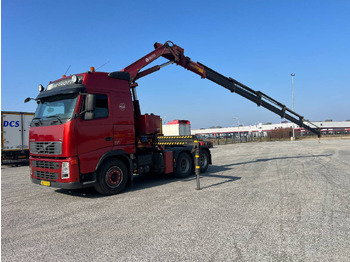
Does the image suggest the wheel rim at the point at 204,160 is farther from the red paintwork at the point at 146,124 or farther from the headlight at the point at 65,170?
the headlight at the point at 65,170

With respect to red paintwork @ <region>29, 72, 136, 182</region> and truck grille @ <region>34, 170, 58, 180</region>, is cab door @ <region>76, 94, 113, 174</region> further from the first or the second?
truck grille @ <region>34, 170, 58, 180</region>

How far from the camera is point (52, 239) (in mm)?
4246

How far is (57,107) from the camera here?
6840 mm

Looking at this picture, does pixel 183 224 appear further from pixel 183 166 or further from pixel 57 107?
pixel 183 166

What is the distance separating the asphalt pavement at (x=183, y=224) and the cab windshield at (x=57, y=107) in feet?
7.46

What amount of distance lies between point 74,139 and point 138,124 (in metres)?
2.58

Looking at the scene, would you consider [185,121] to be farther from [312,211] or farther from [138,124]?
[312,211]

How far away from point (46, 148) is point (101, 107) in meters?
1.78

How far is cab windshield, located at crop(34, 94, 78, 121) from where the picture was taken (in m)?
6.55

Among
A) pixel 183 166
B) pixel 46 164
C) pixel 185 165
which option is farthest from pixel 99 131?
pixel 185 165

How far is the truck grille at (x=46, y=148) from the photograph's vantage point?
6385 millimetres

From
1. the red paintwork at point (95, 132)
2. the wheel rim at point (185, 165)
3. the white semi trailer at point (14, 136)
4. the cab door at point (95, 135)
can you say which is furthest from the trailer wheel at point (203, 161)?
the white semi trailer at point (14, 136)

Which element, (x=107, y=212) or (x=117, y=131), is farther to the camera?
(x=117, y=131)

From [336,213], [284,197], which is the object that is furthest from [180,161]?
[336,213]
